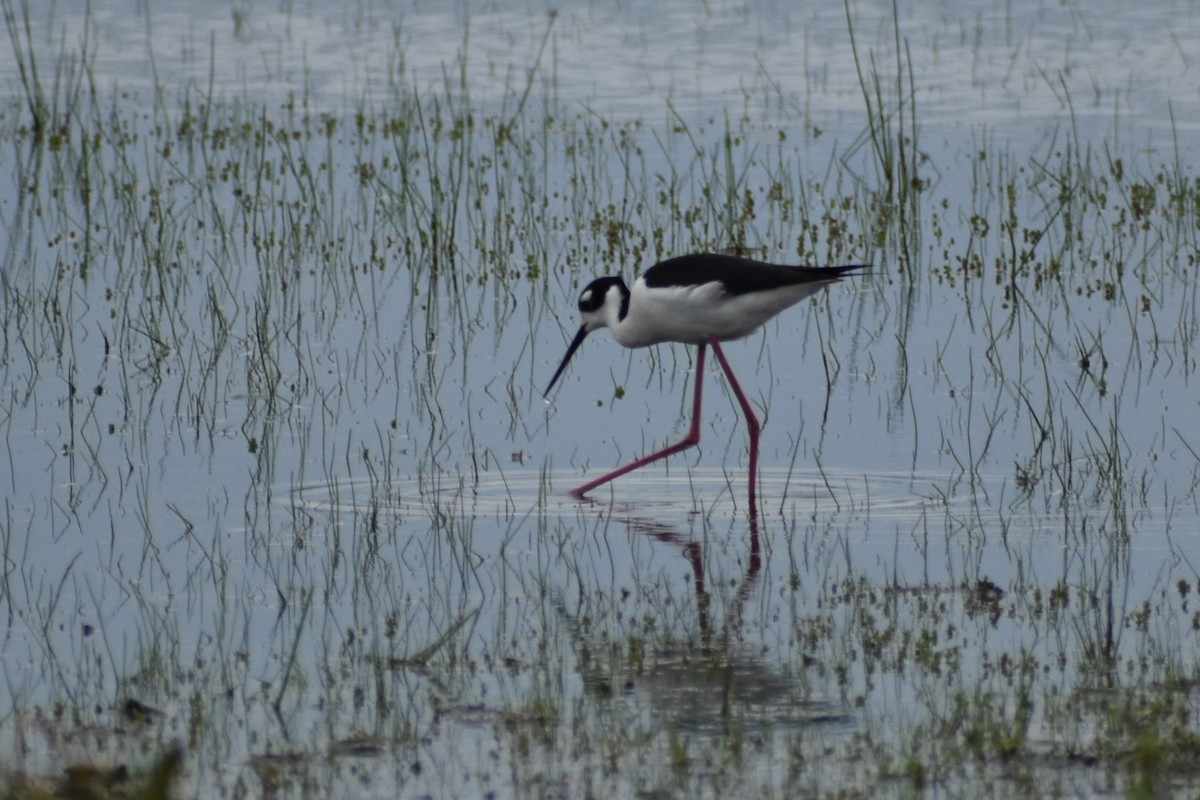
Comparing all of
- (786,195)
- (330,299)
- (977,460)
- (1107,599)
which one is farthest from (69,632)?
(786,195)

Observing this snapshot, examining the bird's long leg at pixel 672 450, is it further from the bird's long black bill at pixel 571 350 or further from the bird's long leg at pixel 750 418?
the bird's long black bill at pixel 571 350

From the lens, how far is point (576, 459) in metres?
8.53

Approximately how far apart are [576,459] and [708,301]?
0.86 metres

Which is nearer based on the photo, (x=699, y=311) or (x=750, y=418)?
(x=699, y=311)

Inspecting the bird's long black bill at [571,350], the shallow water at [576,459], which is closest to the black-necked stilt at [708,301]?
the shallow water at [576,459]

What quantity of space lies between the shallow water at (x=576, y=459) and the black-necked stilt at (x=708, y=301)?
35cm

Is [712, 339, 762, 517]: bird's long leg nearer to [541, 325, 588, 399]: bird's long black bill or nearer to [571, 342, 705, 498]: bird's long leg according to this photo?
[571, 342, 705, 498]: bird's long leg

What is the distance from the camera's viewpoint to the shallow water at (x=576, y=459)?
16.8 feet

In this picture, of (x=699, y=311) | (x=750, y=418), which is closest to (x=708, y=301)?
(x=699, y=311)

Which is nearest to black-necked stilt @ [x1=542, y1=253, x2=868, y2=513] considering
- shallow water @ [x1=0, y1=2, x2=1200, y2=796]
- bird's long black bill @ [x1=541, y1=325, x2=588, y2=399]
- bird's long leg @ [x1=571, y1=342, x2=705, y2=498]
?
bird's long leg @ [x1=571, y1=342, x2=705, y2=498]

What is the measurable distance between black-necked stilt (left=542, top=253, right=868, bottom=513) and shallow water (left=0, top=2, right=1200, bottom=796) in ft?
1.15

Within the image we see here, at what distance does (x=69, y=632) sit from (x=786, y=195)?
8798mm

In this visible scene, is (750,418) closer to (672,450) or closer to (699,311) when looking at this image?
(672,450)

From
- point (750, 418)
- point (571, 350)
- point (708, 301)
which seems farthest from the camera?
point (571, 350)
